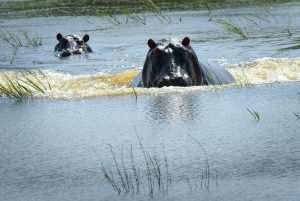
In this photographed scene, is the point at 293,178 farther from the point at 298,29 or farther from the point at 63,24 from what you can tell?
the point at 63,24

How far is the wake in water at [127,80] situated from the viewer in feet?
40.2

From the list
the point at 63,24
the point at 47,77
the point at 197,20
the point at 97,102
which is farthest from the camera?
the point at 63,24

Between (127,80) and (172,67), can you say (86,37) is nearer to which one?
(127,80)

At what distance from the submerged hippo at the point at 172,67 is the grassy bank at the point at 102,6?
13386 mm

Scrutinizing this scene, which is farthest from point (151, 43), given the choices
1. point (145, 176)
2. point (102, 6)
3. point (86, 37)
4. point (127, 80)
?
point (102, 6)

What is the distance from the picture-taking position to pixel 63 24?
83.0 ft

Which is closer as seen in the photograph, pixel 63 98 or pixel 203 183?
pixel 203 183

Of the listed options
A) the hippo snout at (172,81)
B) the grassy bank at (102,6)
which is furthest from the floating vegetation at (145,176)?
the grassy bank at (102,6)

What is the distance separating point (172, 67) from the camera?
11961mm

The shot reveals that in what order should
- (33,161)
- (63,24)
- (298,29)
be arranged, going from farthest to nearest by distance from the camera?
(63,24) → (298,29) → (33,161)

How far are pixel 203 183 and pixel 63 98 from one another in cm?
521

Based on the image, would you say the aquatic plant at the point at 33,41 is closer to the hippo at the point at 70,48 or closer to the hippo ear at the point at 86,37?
the hippo at the point at 70,48

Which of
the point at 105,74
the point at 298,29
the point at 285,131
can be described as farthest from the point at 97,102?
the point at 298,29

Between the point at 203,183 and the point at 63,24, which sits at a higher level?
the point at 203,183
